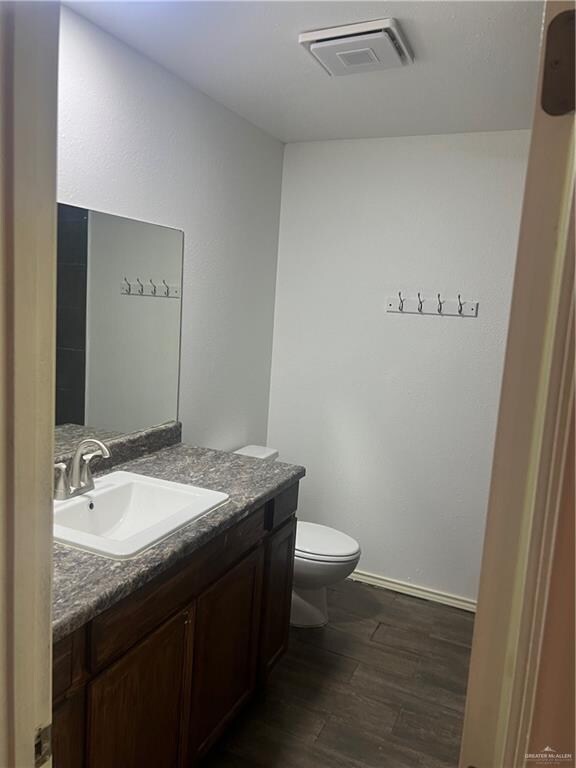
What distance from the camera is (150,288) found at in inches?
92.6

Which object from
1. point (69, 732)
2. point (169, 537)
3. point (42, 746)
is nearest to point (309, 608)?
point (169, 537)

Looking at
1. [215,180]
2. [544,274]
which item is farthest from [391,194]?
[544,274]

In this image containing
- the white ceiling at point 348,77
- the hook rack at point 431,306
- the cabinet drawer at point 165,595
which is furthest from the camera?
the hook rack at point 431,306

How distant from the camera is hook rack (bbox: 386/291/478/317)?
2906 millimetres

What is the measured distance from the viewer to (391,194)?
301cm

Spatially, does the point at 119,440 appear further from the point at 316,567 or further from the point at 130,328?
the point at 316,567

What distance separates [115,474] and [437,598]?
1.95m

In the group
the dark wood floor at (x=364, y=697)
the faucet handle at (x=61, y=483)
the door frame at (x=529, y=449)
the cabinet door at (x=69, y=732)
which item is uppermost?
the door frame at (x=529, y=449)

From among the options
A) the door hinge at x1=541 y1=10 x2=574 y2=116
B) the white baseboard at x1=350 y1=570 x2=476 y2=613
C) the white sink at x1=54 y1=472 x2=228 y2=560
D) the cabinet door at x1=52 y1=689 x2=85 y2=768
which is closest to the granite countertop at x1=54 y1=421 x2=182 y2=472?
the white sink at x1=54 y1=472 x2=228 y2=560

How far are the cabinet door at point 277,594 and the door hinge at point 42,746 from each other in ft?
4.38

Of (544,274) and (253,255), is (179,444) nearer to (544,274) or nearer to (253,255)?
(253,255)

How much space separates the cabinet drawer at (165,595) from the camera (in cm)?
133

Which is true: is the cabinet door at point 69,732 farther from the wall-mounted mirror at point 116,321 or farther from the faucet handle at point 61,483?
the wall-mounted mirror at point 116,321

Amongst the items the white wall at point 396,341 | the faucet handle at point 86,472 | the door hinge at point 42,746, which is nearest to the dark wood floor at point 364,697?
the white wall at point 396,341
